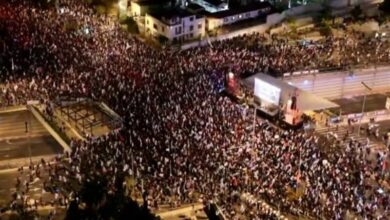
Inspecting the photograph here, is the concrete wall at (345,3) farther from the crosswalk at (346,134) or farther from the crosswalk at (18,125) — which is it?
the crosswalk at (18,125)

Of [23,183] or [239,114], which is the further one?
[239,114]

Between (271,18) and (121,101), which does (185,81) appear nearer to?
(121,101)

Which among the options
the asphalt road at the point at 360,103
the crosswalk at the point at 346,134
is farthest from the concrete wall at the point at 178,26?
the crosswalk at the point at 346,134

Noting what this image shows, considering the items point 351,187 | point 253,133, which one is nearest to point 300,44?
point 253,133

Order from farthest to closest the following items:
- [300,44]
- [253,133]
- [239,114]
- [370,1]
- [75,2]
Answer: [370,1] < [75,2] < [300,44] < [239,114] < [253,133]

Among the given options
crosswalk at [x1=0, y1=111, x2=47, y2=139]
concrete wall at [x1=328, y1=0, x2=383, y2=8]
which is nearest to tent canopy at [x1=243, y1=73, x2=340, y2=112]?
crosswalk at [x1=0, y1=111, x2=47, y2=139]

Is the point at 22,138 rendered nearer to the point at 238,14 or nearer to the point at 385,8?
the point at 238,14

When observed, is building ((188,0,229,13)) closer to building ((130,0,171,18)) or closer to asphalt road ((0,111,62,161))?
building ((130,0,171,18))

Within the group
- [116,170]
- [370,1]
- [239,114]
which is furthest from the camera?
[370,1]
